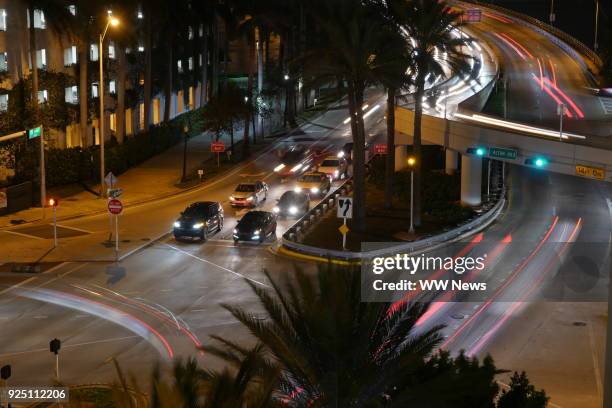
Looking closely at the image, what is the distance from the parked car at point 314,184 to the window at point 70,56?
1959 cm

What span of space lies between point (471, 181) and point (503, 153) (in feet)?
17.7

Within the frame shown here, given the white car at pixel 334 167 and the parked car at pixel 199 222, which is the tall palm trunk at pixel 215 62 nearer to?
the white car at pixel 334 167

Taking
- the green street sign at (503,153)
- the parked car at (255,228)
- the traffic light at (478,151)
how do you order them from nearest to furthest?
the parked car at (255,228) < the green street sign at (503,153) < the traffic light at (478,151)

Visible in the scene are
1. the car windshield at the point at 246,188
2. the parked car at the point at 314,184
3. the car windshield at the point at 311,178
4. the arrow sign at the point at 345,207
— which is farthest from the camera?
the car windshield at the point at 311,178

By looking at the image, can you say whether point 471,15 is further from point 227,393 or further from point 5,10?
point 227,393

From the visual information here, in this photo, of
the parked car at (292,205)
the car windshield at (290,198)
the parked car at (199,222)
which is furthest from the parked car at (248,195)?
the parked car at (199,222)

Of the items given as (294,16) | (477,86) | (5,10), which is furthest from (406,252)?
(294,16)

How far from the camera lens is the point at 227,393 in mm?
11898

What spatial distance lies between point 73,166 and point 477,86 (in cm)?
3225

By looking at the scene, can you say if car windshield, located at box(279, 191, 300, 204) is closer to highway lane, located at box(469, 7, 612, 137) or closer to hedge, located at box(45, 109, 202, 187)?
highway lane, located at box(469, 7, 612, 137)

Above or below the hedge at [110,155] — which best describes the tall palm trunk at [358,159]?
above

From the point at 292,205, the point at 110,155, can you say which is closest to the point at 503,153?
Answer: the point at 292,205

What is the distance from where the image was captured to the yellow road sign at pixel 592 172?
37.7 meters

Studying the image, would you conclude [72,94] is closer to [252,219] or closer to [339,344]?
[252,219]
